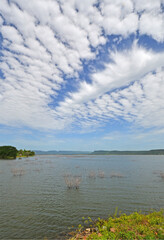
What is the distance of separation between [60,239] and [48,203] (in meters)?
8.08

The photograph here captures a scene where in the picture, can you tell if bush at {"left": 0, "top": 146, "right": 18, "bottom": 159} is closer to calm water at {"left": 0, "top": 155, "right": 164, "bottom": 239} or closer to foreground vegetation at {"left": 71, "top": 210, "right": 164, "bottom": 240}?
calm water at {"left": 0, "top": 155, "right": 164, "bottom": 239}

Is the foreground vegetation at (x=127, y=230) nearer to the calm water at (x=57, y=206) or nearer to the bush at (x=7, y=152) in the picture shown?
the calm water at (x=57, y=206)

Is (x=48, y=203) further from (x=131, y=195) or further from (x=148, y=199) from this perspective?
(x=148, y=199)

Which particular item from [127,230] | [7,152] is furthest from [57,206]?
[7,152]

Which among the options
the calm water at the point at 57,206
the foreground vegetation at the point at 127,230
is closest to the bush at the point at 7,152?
the calm water at the point at 57,206

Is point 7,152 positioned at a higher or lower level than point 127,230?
higher

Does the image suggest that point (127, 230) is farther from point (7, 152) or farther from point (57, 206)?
point (7, 152)

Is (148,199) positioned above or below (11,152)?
below

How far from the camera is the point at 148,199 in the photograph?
19094 mm

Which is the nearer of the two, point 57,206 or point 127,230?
point 127,230

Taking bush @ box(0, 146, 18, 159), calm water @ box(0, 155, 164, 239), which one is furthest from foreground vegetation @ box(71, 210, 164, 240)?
bush @ box(0, 146, 18, 159)

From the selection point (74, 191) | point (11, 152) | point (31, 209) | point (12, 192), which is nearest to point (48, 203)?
point (31, 209)

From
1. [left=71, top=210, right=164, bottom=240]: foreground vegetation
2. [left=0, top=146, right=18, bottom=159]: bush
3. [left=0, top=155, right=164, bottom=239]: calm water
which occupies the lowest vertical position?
[left=0, top=155, right=164, bottom=239]: calm water

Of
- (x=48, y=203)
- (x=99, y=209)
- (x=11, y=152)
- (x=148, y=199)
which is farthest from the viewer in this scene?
(x=11, y=152)
